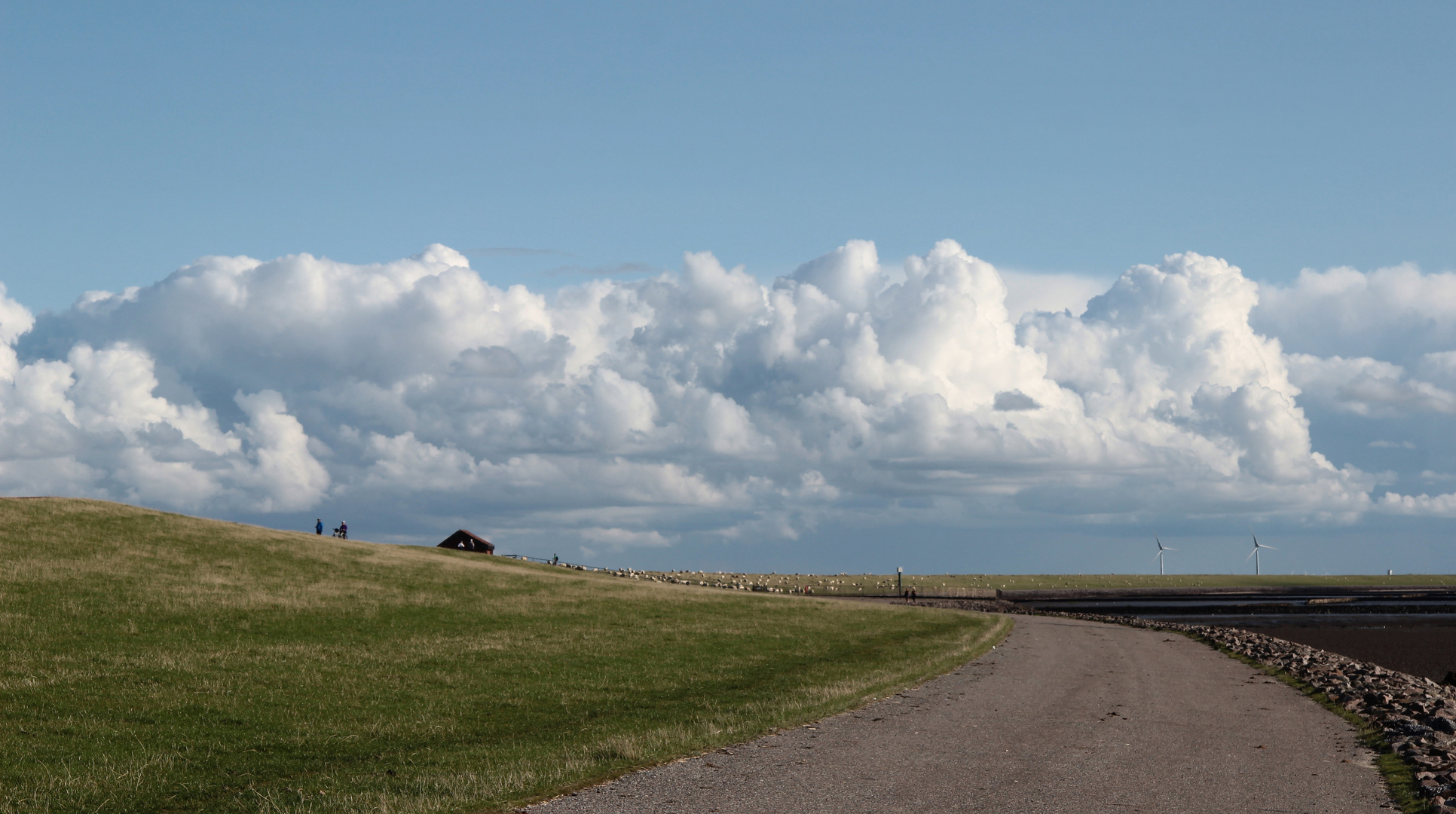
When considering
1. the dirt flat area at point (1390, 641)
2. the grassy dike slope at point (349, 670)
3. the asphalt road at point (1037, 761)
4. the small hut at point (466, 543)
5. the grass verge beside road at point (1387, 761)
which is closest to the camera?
the asphalt road at point (1037, 761)

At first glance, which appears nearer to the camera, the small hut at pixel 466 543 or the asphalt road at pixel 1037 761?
the asphalt road at pixel 1037 761

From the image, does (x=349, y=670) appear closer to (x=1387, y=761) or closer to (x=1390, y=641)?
(x=1387, y=761)

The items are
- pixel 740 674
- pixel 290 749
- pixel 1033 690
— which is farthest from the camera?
pixel 740 674

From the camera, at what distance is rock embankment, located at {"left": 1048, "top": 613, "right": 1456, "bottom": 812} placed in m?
19.5

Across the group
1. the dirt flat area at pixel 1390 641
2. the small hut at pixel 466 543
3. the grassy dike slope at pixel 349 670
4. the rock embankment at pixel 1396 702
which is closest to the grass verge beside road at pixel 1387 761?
the rock embankment at pixel 1396 702

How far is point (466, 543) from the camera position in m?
127

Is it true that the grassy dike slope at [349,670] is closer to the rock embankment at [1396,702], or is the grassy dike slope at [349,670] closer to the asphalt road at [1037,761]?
the asphalt road at [1037,761]

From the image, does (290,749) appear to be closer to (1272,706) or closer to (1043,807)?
(1043,807)

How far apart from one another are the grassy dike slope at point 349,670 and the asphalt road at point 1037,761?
1761 mm

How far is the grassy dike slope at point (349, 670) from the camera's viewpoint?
19.5 metres

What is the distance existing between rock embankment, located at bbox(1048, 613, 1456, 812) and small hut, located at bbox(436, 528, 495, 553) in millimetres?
89612

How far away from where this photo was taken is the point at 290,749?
22781 millimetres

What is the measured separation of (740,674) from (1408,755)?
2160 centimetres

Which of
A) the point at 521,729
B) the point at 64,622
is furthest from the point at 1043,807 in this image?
the point at 64,622
